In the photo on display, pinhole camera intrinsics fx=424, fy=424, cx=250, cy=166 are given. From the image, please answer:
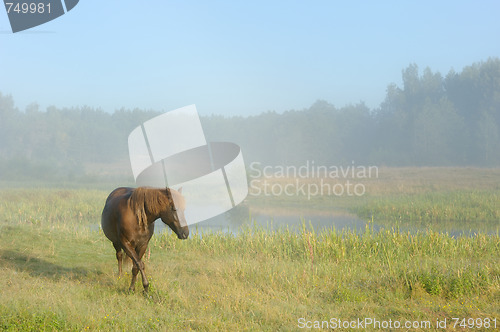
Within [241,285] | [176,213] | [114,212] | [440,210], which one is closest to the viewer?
[176,213]

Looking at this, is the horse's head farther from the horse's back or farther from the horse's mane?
the horse's back

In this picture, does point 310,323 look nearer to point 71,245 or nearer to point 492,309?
point 492,309

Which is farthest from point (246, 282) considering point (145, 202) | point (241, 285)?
point (145, 202)

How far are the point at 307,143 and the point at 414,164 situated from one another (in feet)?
91.5

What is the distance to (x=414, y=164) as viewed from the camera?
8144 centimetres

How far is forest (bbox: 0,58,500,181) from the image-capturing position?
78.6 meters

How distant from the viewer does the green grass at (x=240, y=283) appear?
698cm

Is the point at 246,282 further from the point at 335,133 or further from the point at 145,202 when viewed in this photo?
the point at 335,133

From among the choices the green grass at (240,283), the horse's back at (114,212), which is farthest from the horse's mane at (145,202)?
the green grass at (240,283)

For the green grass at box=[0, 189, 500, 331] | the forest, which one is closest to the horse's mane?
the green grass at box=[0, 189, 500, 331]

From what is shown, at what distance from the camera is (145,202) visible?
8.08m

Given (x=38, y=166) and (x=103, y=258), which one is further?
(x=38, y=166)

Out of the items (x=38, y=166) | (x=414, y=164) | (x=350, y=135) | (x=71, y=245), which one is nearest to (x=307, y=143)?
(x=350, y=135)

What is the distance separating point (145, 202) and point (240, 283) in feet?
9.00
